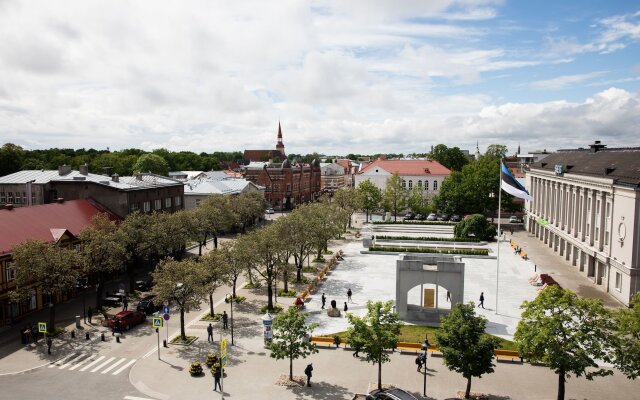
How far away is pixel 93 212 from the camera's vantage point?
5309 cm

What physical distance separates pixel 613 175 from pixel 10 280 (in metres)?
56.8

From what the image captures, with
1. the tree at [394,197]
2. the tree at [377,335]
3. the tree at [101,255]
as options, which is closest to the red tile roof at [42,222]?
the tree at [101,255]

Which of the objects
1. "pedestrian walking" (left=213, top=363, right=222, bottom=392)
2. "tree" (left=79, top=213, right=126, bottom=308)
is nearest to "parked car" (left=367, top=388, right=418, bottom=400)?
"pedestrian walking" (left=213, top=363, right=222, bottom=392)

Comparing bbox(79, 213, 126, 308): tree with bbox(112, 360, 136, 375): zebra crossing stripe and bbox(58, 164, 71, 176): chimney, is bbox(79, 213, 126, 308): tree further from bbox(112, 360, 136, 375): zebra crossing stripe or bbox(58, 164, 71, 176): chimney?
bbox(58, 164, 71, 176): chimney

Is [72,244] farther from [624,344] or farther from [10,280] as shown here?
[624,344]

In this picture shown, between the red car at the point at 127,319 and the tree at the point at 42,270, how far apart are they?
405 centimetres

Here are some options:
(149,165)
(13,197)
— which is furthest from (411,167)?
(13,197)

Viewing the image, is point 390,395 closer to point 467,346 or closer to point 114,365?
point 467,346

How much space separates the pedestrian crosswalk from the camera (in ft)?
93.1

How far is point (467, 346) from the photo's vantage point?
23750 millimetres

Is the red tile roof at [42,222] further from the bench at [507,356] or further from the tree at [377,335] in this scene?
the bench at [507,356]

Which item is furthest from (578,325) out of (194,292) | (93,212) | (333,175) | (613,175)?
(333,175)

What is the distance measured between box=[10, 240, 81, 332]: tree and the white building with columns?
47.2 m

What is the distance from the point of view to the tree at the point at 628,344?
22078 millimetres
